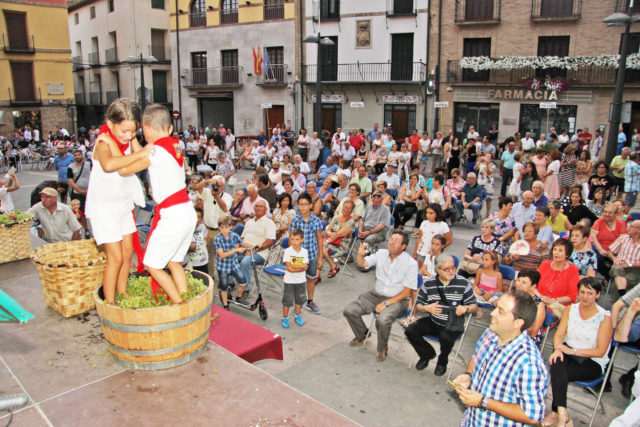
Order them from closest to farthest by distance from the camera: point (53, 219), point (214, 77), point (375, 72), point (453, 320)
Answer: point (453, 320)
point (53, 219)
point (375, 72)
point (214, 77)

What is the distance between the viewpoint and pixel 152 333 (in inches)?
125

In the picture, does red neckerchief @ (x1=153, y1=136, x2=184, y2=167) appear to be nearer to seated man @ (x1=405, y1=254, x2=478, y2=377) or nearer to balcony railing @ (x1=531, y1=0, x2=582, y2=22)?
seated man @ (x1=405, y1=254, x2=478, y2=377)

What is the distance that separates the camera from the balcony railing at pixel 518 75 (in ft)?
68.1

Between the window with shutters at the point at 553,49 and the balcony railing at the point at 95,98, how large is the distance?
2879 cm

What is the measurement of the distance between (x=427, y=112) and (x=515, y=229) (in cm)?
1710

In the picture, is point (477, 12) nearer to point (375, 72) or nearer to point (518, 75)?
point (518, 75)

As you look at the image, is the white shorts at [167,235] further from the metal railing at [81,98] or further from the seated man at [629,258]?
the metal railing at [81,98]

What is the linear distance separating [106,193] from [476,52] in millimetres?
22286

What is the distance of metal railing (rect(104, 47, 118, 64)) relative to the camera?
34250 mm

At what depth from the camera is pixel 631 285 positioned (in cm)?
651

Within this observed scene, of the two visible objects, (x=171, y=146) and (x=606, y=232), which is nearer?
(x=171, y=146)

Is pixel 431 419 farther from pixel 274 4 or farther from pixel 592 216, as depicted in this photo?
pixel 274 4

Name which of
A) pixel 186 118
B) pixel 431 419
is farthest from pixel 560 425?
pixel 186 118

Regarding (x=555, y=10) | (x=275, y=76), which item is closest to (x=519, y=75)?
(x=555, y=10)
